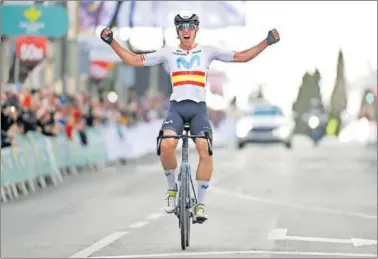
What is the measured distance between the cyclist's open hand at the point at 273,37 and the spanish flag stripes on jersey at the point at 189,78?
0.61 m

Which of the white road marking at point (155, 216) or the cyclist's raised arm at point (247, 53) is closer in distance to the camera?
the cyclist's raised arm at point (247, 53)

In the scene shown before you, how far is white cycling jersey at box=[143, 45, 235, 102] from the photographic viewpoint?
970 cm

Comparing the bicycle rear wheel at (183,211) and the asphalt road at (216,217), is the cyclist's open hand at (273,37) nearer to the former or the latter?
the bicycle rear wheel at (183,211)

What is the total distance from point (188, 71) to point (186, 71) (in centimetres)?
1

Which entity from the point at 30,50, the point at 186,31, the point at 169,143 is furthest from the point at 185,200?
the point at 30,50

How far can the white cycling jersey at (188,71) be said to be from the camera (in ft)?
31.8

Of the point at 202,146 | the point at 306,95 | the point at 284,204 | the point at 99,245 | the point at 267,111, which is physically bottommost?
the point at 284,204

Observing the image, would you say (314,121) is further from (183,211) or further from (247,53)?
(247,53)

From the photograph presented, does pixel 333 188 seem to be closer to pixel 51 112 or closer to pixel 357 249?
pixel 51 112

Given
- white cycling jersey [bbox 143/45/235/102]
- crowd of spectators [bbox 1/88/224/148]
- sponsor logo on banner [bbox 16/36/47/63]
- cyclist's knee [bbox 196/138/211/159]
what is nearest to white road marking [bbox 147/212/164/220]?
crowd of spectators [bbox 1/88/224/148]

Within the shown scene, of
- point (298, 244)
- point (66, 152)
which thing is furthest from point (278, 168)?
point (298, 244)

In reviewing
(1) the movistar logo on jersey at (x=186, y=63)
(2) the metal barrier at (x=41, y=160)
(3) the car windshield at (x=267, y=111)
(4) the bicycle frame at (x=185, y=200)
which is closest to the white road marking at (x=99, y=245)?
(4) the bicycle frame at (x=185, y=200)

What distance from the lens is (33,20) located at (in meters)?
27.7

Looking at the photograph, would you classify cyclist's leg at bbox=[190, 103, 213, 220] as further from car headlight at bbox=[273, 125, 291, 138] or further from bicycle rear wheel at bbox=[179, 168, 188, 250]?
car headlight at bbox=[273, 125, 291, 138]
